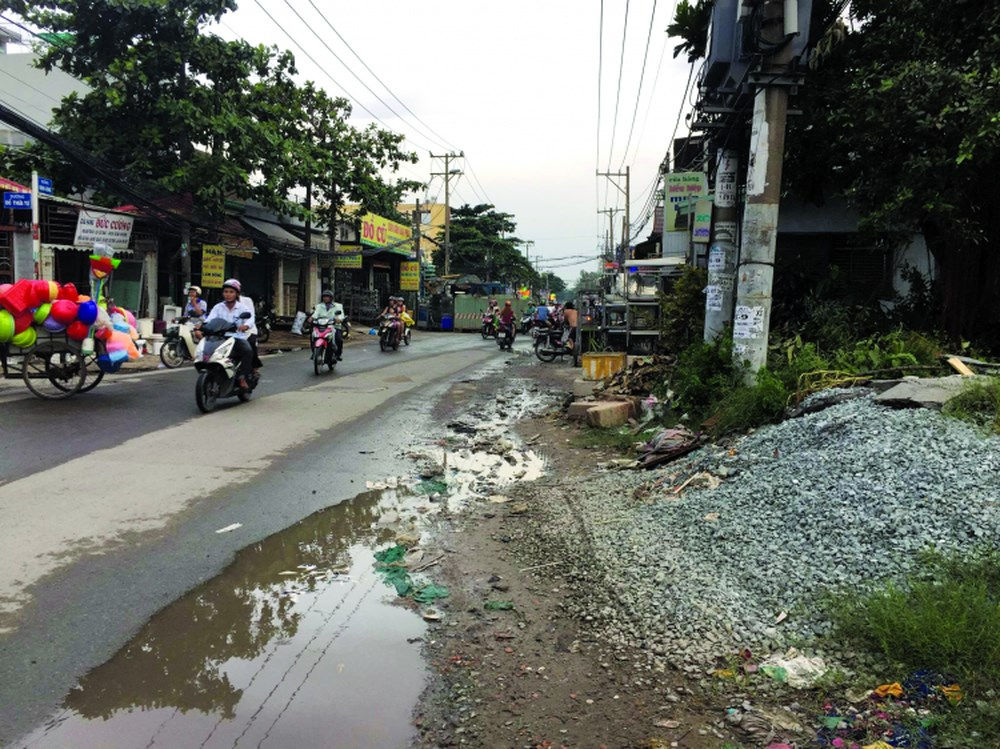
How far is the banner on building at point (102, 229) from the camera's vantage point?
17984mm

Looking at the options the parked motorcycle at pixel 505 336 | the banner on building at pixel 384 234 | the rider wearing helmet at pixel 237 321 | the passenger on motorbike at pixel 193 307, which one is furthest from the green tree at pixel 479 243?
the rider wearing helmet at pixel 237 321

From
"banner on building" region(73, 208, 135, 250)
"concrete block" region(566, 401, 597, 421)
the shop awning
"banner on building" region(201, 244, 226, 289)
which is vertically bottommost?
"concrete block" region(566, 401, 597, 421)

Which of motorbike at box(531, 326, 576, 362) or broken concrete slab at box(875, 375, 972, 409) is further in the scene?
motorbike at box(531, 326, 576, 362)

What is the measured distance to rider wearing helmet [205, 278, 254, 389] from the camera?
998cm

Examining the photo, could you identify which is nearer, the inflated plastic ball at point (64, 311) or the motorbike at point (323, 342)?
the inflated plastic ball at point (64, 311)

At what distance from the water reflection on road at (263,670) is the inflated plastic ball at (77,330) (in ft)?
20.9

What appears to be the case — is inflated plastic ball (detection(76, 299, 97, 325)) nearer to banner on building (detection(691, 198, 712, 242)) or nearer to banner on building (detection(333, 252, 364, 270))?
banner on building (detection(691, 198, 712, 242))

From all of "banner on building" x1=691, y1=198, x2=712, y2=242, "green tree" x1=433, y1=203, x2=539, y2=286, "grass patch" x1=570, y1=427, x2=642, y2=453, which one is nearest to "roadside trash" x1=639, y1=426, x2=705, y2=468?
"grass patch" x1=570, y1=427, x2=642, y2=453

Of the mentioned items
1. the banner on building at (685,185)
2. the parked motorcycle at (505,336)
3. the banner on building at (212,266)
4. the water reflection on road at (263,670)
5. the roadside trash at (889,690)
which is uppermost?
the banner on building at (685,185)

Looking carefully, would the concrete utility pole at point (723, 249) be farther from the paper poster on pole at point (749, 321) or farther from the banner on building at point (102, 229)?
the banner on building at point (102, 229)

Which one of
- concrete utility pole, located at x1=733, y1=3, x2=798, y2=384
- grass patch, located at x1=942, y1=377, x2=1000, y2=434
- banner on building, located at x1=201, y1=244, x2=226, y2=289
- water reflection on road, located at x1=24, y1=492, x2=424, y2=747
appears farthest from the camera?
banner on building, located at x1=201, y1=244, x2=226, y2=289

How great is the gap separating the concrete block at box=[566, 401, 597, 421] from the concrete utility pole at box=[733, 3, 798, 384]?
7.85 feet

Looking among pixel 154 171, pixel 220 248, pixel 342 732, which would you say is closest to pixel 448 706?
pixel 342 732

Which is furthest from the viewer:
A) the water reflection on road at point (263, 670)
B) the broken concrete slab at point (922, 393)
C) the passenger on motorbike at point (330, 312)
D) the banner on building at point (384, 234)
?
the banner on building at point (384, 234)
